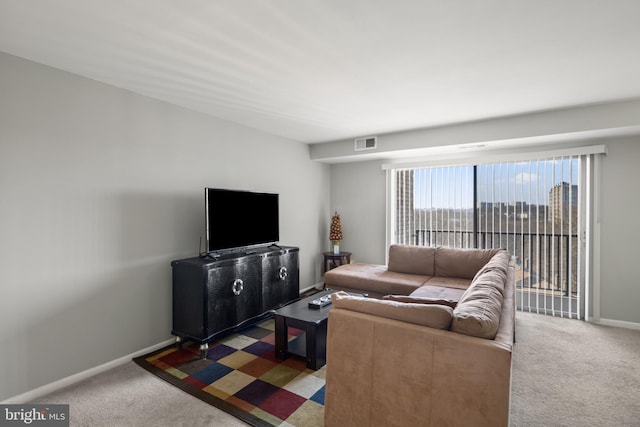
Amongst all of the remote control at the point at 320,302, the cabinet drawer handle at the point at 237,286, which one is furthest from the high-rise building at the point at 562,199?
the cabinet drawer handle at the point at 237,286

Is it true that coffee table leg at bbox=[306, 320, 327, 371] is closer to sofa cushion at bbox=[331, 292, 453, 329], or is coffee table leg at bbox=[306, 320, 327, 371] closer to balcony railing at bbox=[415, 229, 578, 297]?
sofa cushion at bbox=[331, 292, 453, 329]

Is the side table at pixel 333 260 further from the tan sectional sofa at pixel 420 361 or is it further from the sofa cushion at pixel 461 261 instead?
the tan sectional sofa at pixel 420 361

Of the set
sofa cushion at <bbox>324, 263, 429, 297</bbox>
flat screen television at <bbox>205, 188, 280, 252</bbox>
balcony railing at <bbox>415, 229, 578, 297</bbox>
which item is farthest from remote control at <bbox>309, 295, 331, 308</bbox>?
balcony railing at <bbox>415, 229, 578, 297</bbox>

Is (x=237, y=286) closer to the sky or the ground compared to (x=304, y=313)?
closer to the sky

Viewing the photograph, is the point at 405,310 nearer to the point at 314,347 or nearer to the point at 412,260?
the point at 314,347

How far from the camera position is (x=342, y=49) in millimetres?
2143

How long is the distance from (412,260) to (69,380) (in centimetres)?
386

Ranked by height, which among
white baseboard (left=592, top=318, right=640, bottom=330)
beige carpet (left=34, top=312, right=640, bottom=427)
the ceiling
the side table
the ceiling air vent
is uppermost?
the ceiling

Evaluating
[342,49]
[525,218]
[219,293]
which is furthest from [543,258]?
[219,293]

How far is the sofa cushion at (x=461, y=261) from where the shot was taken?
3973mm

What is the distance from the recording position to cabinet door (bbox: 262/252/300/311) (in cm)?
358

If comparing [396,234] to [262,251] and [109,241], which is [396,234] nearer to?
[262,251]

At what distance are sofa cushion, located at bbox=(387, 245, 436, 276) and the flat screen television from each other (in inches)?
69.4

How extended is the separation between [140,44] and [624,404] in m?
4.17
